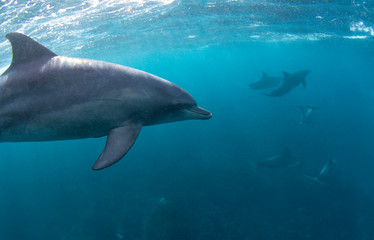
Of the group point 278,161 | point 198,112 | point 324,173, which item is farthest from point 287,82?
point 198,112

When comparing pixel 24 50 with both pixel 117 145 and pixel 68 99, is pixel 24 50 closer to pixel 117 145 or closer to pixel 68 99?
pixel 68 99

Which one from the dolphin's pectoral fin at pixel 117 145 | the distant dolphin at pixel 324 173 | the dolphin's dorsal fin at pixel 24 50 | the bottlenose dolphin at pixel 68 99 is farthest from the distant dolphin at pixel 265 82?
the dolphin's dorsal fin at pixel 24 50

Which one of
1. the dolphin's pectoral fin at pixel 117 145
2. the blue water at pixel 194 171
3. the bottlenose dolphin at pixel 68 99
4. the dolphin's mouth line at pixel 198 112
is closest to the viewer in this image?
the dolphin's pectoral fin at pixel 117 145

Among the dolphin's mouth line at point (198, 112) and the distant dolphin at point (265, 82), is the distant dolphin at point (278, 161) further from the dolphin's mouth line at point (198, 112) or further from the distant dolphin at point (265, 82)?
the dolphin's mouth line at point (198, 112)

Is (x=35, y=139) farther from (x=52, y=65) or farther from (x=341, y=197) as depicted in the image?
(x=341, y=197)

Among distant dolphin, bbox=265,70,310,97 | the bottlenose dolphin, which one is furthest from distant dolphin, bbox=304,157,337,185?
the bottlenose dolphin

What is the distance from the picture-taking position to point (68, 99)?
3.45m

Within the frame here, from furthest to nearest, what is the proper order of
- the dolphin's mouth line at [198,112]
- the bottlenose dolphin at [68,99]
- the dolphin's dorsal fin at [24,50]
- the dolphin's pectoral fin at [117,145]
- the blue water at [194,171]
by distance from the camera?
1. the blue water at [194,171]
2. the dolphin's mouth line at [198,112]
3. the dolphin's dorsal fin at [24,50]
4. the bottlenose dolphin at [68,99]
5. the dolphin's pectoral fin at [117,145]

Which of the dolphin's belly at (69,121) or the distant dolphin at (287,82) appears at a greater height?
the dolphin's belly at (69,121)

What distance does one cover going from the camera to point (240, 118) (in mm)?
25750

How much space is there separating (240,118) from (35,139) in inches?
930

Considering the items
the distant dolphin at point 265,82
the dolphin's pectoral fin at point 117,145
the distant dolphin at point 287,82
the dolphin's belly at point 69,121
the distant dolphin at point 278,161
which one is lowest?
the distant dolphin at point 278,161

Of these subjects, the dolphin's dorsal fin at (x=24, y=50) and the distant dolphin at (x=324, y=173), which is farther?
the distant dolphin at (x=324, y=173)

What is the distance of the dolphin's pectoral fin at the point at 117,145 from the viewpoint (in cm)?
308
